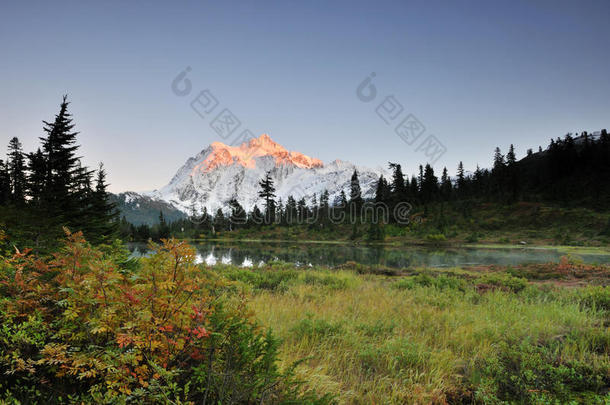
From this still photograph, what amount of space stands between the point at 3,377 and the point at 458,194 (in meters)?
96.0

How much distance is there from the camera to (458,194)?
3369 inches

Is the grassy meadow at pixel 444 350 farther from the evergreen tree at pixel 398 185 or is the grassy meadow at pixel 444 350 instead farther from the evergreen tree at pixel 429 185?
the evergreen tree at pixel 429 185

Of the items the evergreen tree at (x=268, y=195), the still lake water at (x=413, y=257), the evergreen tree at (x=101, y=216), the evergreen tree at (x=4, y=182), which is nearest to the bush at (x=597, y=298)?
the still lake water at (x=413, y=257)

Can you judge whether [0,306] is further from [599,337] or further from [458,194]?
[458,194]

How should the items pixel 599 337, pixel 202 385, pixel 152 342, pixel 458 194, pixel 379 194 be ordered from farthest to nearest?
1. pixel 458 194
2. pixel 379 194
3. pixel 599 337
4. pixel 202 385
5. pixel 152 342

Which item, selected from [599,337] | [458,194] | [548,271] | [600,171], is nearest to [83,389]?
[599,337]

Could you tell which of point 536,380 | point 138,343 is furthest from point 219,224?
point 138,343

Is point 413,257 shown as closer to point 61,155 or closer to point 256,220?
point 61,155

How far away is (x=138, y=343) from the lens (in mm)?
1944

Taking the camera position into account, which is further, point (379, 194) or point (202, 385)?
point (379, 194)

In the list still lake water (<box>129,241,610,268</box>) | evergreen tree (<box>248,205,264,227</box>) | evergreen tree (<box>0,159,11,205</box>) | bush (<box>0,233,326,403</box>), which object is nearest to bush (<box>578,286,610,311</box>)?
bush (<box>0,233,326,403</box>)

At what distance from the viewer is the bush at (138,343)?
203 cm

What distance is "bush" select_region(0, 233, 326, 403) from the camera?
203cm

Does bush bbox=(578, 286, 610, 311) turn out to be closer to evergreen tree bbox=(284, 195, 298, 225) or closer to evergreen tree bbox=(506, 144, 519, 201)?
evergreen tree bbox=(506, 144, 519, 201)
